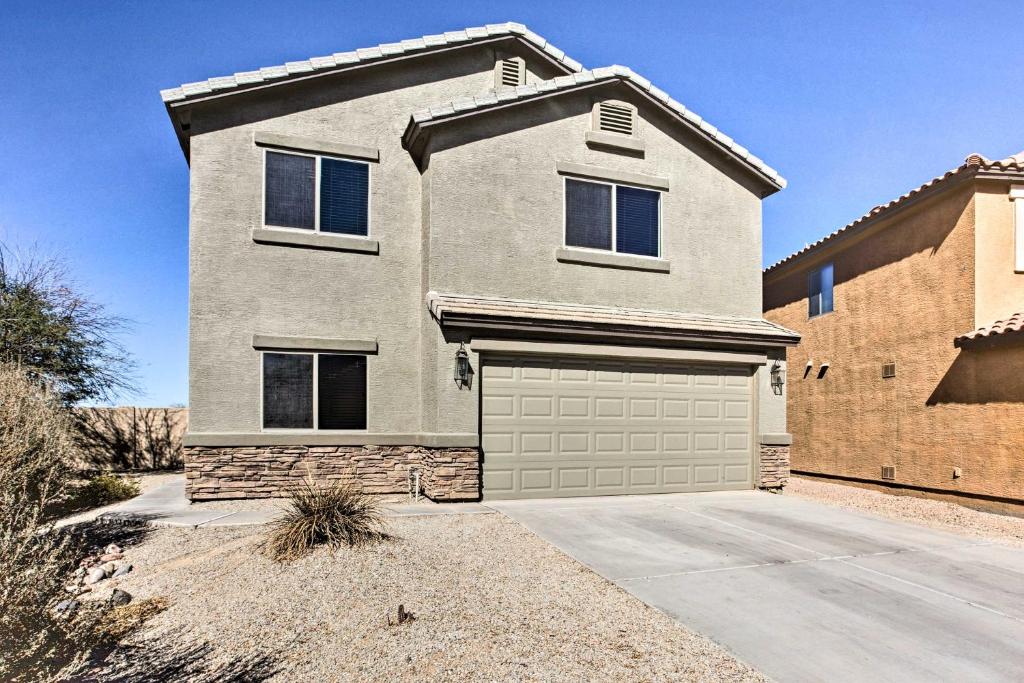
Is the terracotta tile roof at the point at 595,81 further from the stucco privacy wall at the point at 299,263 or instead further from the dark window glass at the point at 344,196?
the dark window glass at the point at 344,196

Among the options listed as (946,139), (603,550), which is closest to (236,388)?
(603,550)

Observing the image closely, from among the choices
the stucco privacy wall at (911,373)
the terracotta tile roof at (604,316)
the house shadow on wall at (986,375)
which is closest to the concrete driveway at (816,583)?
the terracotta tile roof at (604,316)

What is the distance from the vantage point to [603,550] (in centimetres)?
744

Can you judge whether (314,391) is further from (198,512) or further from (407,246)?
(407,246)

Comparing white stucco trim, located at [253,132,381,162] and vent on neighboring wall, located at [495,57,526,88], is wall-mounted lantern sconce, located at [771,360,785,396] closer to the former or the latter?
vent on neighboring wall, located at [495,57,526,88]

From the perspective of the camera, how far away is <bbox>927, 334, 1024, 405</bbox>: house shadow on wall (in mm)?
11148

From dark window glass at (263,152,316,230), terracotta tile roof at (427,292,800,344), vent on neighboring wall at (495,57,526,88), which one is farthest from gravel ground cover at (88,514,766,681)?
vent on neighboring wall at (495,57,526,88)

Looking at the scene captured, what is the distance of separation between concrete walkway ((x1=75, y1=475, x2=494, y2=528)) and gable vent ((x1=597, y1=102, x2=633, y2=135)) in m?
7.61

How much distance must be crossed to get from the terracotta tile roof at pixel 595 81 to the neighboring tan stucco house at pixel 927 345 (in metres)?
3.47

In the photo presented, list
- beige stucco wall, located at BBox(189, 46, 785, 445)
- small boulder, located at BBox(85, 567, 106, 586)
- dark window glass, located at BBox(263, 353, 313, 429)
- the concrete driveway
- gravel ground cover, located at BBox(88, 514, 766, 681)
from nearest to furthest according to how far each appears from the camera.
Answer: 1. gravel ground cover, located at BBox(88, 514, 766, 681)
2. the concrete driveway
3. small boulder, located at BBox(85, 567, 106, 586)
4. beige stucco wall, located at BBox(189, 46, 785, 445)
5. dark window glass, located at BBox(263, 353, 313, 429)

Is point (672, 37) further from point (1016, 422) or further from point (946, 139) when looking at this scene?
point (1016, 422)

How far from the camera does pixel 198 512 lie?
934 cm

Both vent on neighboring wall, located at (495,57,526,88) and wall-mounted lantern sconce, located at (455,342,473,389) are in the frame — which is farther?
vent on neighboring wall, located at (495,57,526,88)

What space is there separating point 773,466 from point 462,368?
670cm
